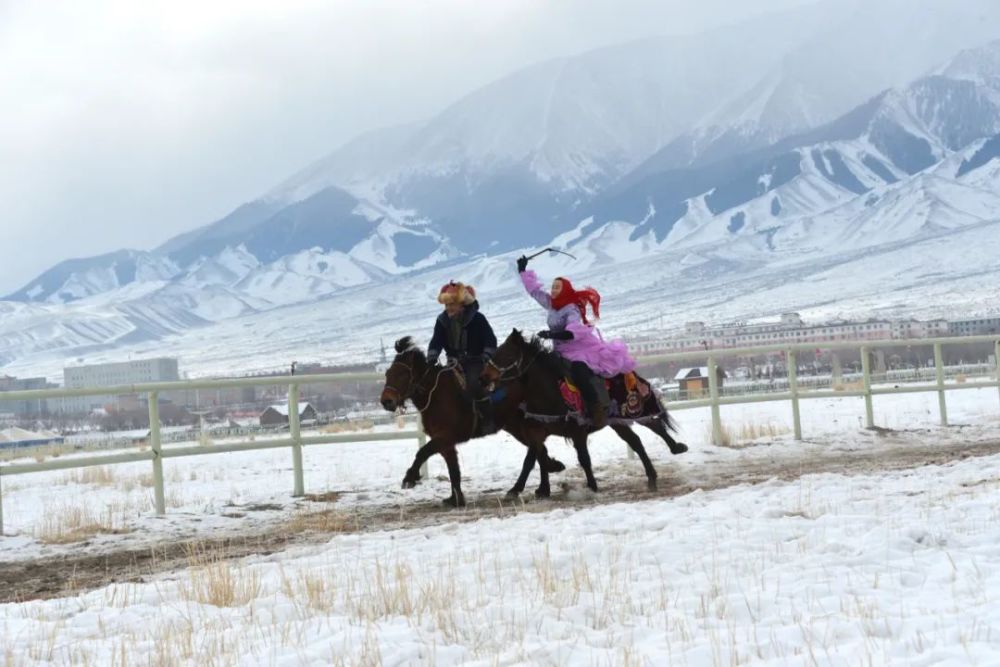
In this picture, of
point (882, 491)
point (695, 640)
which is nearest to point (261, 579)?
point (695, 640)

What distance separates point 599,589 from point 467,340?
6.42 meters

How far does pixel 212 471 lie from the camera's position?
733 inches

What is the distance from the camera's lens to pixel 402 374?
12.2 meters

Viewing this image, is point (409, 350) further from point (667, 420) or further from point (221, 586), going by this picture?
point (221, 586)

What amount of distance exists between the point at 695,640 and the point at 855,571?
151cm

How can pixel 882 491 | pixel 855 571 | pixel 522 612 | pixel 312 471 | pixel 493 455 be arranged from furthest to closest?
pixel 493 455 < pixel 312 471 < pixel 882 491 < pixel 855 571 < pixel 522 612

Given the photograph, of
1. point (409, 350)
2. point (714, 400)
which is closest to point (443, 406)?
point (409, 350)

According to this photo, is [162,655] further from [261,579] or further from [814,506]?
[814,506]

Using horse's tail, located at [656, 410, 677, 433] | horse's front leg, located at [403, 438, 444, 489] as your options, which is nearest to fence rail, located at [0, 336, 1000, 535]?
horse's front leg, located at [403, 438, 444, 489]

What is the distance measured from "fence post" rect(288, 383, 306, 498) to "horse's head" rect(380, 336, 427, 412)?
1689mm

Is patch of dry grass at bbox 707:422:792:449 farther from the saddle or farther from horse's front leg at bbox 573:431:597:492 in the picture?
horse's front leg at bbox 573:431:597:492

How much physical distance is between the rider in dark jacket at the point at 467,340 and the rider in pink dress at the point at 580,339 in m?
0.61

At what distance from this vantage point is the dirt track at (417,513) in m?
8.99

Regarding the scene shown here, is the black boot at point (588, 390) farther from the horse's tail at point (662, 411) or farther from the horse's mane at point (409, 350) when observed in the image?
the horse's mane at point (409, 350)
